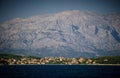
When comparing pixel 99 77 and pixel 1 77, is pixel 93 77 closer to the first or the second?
pixel 99 77

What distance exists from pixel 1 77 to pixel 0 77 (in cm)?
46

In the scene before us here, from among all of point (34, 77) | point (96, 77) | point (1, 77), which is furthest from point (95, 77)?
point (1, 77)

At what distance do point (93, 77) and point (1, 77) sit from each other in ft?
136

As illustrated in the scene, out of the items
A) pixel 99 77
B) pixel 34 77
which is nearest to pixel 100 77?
pixel 99 77

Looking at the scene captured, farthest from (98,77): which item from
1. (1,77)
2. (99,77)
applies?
(1,77)

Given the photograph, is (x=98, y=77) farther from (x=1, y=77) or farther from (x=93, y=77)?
(x=1, y=77)

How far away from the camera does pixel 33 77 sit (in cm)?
14725

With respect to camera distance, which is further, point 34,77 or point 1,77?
point 34,77

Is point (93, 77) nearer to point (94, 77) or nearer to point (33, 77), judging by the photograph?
point (94, 77)

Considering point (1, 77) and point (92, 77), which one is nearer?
point (1, 77)

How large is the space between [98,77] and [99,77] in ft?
1.61

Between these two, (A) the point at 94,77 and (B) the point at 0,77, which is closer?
(B) the point at 0,77

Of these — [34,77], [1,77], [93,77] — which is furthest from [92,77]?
[1,77]

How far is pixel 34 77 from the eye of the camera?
14725cm
